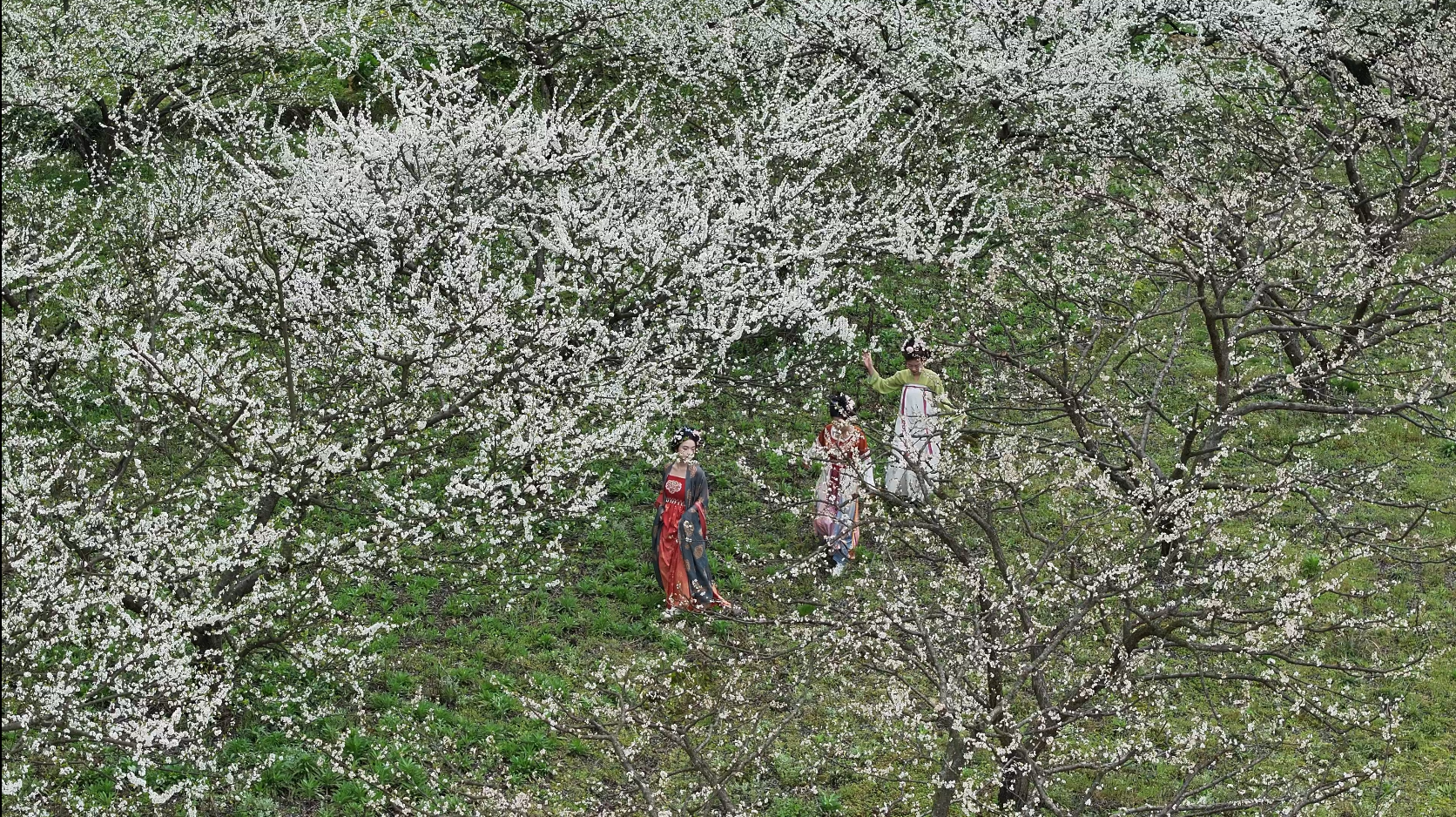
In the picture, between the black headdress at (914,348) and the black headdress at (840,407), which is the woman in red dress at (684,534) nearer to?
the black headdress at (840,407)

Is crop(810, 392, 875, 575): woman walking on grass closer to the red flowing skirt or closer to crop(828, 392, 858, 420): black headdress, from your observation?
crop(828, 392, 858, 420): black headdress

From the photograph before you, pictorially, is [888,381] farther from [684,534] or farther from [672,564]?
[672,564]

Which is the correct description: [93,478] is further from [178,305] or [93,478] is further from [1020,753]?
[1020,753]

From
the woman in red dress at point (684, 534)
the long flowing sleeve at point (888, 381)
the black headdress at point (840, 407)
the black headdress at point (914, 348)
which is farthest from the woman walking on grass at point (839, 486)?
the woman in red dress at point (684, 534)

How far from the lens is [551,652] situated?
1014cm

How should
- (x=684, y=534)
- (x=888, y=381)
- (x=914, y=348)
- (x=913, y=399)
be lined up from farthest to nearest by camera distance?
(x=888, y=381) → (x=913, y=399) → (x=914, y=348) → (x=684, y=534)

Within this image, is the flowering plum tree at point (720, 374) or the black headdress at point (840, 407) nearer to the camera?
the flowering plum tree at point (720, 374)

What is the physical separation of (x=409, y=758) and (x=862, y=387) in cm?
707

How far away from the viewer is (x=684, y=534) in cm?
1059

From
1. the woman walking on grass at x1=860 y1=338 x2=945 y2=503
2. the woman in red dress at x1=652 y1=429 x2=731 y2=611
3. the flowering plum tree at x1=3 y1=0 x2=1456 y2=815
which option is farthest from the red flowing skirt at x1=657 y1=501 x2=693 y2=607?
the woman walking on grass at x1=860 y1=338 x2=945 y2=503

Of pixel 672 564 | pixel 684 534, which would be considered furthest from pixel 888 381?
pixel 672 564

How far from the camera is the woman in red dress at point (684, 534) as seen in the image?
1052cm

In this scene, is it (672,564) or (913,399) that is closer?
(672,564)

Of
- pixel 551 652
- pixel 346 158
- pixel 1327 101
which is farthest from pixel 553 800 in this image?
pixel 1327 101
